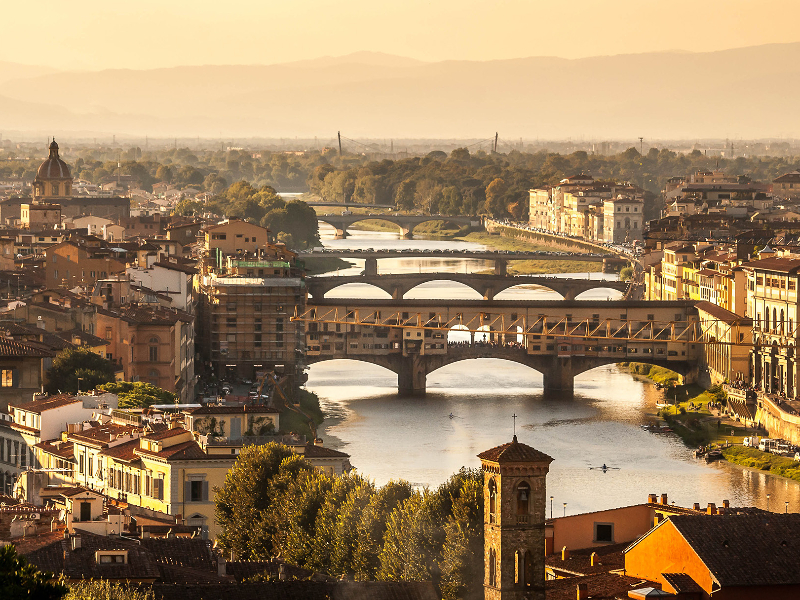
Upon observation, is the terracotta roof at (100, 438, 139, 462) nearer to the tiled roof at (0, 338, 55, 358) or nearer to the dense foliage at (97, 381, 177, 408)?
the dense foliage at (97, 381, 177, 408)

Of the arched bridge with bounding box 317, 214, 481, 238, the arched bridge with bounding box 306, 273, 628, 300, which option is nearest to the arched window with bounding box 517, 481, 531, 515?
the arched bridge with bounding box 306, 273, 628, 300

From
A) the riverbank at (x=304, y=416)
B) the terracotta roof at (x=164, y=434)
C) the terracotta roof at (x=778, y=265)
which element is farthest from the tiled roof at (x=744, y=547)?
the terracotta roof at (x=778, y=265)

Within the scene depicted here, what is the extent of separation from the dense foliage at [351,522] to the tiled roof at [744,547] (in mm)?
2028

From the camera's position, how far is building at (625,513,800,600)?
1277 cm

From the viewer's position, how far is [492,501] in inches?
557

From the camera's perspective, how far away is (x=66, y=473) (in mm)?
20125

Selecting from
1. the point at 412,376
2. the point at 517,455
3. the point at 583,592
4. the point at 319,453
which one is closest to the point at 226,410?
the point at 319,453

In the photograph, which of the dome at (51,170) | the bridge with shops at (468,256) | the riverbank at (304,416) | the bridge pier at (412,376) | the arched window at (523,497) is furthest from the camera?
the dome at (51,170)

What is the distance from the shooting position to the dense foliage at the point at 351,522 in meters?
15.8

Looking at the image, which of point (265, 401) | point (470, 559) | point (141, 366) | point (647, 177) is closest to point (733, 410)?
point (265, 401)

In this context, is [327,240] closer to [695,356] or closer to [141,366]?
[695,356]

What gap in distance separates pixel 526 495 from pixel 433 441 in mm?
17271

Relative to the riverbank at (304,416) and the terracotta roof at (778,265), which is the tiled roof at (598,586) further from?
the terracotta roof at (778,265)

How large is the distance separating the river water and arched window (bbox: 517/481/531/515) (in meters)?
9.31
